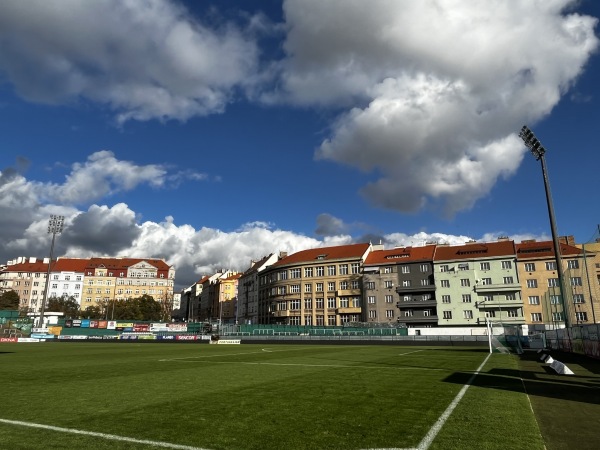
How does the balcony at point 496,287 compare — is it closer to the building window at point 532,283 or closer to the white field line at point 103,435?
the building window at point 532,283

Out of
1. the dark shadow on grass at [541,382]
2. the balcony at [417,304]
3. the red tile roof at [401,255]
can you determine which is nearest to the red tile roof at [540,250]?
the red tile roof at [401,255]

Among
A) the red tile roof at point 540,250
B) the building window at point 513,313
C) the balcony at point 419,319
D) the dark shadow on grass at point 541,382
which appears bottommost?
the dark shadow on grass at point 541,382

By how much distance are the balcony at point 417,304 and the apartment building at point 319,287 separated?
9601mm

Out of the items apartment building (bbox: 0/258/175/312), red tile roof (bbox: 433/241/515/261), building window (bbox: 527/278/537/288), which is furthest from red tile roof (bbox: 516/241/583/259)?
apartment building (bbox: 0/258/175/312)

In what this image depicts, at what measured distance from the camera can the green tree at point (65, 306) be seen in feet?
409

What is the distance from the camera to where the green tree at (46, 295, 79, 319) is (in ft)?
409

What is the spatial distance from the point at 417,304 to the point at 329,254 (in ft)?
82.7

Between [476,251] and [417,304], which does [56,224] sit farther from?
[476,251]

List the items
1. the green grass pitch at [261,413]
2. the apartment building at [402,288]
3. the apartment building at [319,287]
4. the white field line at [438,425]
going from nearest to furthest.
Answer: the white field line at [438,425] → the green grass pitch at [261,413] → the apartment building at [402,288] → the apartment building at [319,287]

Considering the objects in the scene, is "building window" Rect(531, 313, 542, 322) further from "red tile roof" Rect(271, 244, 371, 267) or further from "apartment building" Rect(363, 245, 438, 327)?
"red tile roof" Rect(271, 244, 371, 267)

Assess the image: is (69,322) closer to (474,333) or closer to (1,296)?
(1,296)

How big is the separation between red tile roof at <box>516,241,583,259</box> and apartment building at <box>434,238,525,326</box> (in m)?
2.03

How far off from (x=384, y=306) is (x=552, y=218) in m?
51.4

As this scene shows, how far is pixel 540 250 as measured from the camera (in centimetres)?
8044
